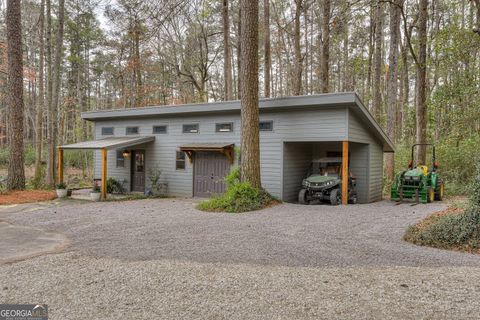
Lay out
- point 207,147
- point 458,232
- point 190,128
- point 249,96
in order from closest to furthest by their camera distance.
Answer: point 458,232 < point 249,96 < point 207,147 < point 190,128

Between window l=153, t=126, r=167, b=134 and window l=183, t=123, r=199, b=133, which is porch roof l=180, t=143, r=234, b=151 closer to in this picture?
window l=183, t=123, r=199, b=133

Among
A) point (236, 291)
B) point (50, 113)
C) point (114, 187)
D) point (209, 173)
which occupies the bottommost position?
point (236, 291)

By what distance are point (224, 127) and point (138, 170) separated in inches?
186

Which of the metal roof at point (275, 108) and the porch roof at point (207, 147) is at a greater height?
the metal roof at point (275, 108)

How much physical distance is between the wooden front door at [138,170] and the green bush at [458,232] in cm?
1131

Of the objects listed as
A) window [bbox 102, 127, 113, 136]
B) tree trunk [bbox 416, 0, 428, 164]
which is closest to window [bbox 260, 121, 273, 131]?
tree trunk [bbox 416, 0, 428, 164]

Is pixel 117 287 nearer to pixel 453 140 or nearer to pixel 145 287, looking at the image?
pixel 145 287

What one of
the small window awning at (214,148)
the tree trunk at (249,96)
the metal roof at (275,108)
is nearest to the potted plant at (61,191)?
the metal roof at (275,108)

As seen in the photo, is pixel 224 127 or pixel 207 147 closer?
pixel 207 147

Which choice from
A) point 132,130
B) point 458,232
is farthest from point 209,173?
point 458,232

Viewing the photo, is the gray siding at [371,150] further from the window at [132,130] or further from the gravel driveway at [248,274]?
the window at [132,130]

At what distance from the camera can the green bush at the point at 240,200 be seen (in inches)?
366

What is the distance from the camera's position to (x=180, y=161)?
1355cm

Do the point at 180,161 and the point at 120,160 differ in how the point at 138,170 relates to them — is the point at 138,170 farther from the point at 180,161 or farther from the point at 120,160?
the point at 180,161
